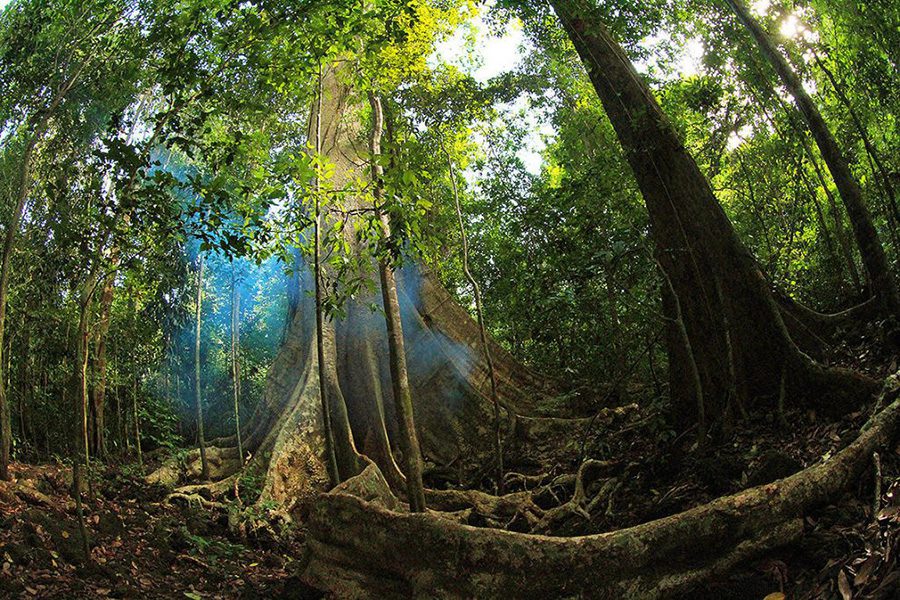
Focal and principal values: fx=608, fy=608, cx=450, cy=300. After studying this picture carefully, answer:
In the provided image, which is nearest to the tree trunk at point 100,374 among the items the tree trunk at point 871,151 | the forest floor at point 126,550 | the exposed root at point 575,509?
the forest floor at point 126,550

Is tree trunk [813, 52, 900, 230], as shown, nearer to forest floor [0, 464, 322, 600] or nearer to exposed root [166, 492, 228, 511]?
forest floor [0, 464, 322, 600]

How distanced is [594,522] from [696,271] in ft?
7.58

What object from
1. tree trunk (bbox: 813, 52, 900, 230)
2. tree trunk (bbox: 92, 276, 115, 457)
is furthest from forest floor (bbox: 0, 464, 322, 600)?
tree trunk (bbox: 813, 52, 900, 230)

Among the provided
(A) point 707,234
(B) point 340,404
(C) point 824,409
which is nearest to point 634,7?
(A) point 707,234

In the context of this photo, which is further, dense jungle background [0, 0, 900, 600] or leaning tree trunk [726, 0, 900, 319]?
leaning tree trunk [726, 0, 900, 319]

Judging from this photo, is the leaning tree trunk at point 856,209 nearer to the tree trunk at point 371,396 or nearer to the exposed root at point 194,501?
the tree trunk at point 371,396

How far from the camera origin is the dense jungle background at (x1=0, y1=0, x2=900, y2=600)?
3180 mm

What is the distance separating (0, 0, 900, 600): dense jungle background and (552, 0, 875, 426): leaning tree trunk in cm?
3

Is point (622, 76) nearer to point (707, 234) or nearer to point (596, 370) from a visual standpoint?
point (707, 234)

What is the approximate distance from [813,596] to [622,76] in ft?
16.1

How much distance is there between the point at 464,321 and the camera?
9.10 meters

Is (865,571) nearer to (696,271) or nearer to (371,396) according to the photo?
(696,271)

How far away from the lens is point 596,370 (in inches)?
341

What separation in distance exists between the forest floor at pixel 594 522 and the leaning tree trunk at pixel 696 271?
14.2 inches
